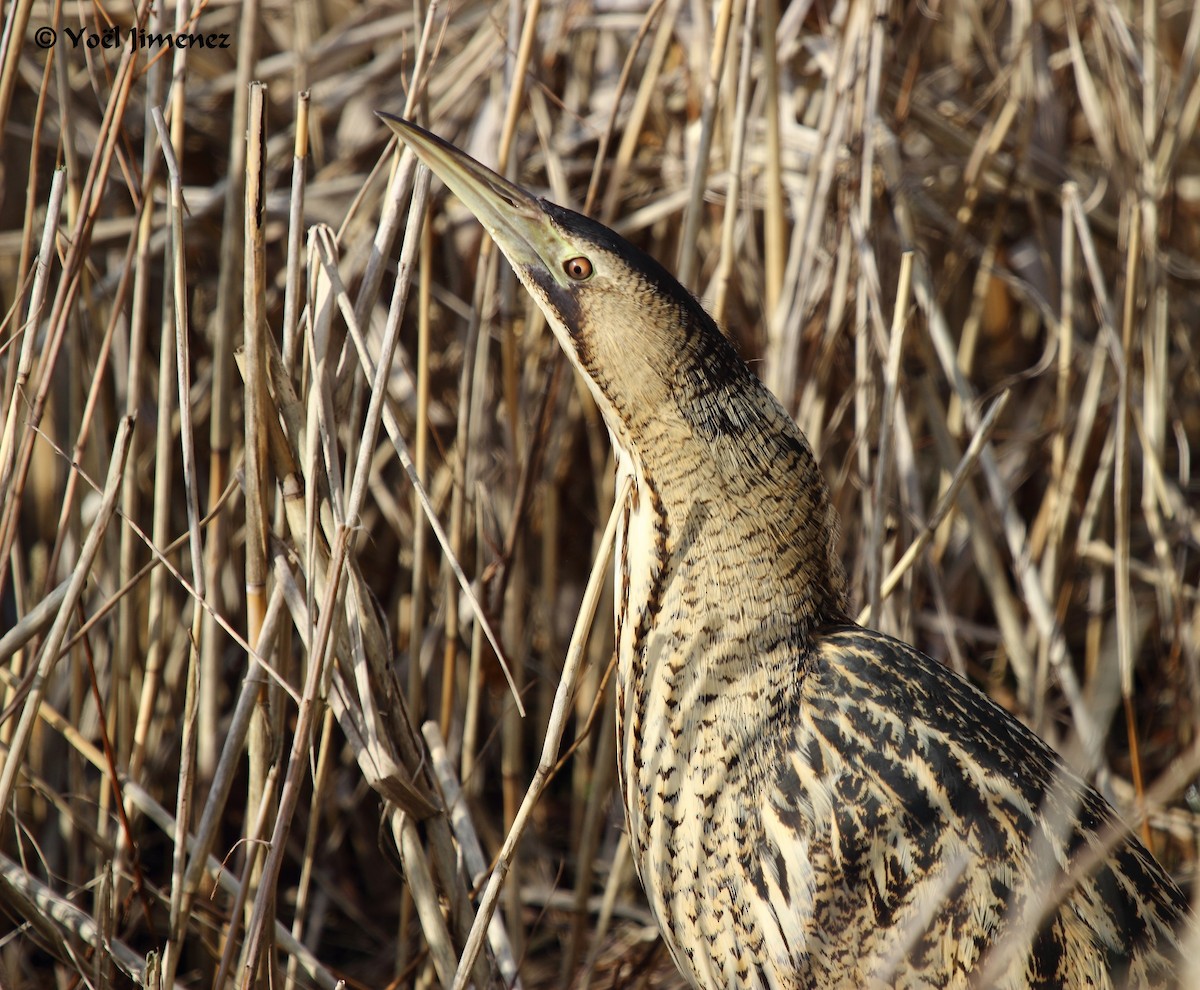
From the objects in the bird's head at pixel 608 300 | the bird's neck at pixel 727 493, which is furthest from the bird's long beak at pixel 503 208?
the bird's neck at pixel 727 493

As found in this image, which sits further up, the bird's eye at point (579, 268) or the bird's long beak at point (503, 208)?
the bird's long beak at point (503, 208)

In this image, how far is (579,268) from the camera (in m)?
1.52

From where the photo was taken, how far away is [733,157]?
199cm

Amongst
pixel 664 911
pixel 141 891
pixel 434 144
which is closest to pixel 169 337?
pixel 434 144

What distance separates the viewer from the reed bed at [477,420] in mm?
1619

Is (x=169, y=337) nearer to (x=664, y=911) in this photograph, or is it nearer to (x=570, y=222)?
(x=570, y=222)

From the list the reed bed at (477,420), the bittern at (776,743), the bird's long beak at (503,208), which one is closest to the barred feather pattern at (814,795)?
the bittern at (776,743)

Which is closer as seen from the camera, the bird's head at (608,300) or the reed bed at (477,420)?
the bird's head at (608,300)

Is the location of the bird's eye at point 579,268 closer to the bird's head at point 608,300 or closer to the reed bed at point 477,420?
the bird's head at point 608,300

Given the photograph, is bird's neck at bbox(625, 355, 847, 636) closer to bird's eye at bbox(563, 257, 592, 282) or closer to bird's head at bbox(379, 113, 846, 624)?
bird's head at bbox(379, 113, 846, 624)

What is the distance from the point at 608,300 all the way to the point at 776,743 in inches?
21.9

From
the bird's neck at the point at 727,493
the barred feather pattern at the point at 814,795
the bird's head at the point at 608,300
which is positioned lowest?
the barred feather pattern at the point at 814,795

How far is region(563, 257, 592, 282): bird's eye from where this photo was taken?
152 cm

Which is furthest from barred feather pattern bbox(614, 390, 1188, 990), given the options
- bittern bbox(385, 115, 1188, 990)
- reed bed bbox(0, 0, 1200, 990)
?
reed bed bbox(0, 0, 1200, 990)
